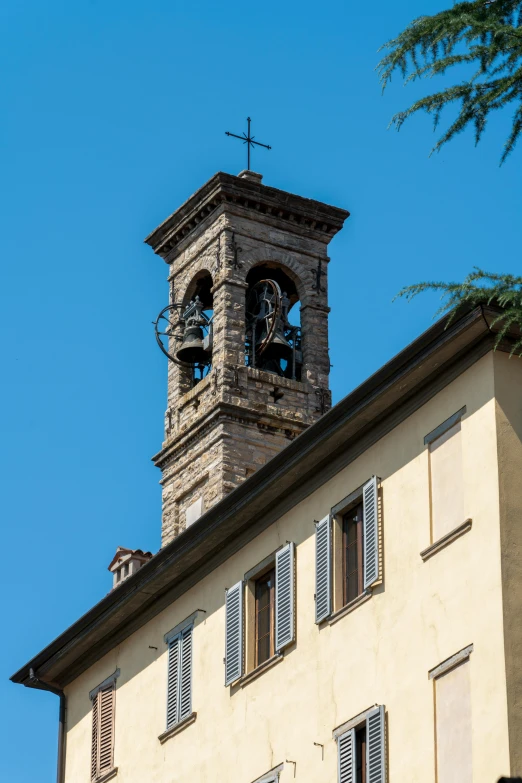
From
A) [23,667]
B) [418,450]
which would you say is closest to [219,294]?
[23,667]

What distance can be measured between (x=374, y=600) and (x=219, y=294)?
30.1m

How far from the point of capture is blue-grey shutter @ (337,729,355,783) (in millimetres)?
25031

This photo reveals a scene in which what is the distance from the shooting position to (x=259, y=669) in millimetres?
27750

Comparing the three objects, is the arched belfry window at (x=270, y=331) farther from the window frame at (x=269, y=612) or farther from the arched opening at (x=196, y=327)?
the window frame at (x=269, y=612)

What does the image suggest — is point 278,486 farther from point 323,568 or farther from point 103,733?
point 103,733

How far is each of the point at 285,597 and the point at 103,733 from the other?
585cm

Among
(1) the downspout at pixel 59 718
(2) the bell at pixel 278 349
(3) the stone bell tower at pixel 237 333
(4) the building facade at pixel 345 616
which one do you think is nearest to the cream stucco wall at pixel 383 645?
(4) the building facade at pixel 345 616

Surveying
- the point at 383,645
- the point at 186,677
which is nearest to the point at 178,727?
the point at 186,677

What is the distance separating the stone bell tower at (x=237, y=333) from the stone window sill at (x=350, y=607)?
25648mm

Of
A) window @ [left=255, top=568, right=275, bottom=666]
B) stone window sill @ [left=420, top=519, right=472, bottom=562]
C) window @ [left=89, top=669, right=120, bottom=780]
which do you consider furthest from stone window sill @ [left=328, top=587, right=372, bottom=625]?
window @ [left=89, top=669, right=120, bottom=780]

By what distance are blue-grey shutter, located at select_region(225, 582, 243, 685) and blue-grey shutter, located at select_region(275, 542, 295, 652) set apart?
906mm

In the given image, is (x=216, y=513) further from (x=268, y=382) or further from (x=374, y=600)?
(x=268, y=382)

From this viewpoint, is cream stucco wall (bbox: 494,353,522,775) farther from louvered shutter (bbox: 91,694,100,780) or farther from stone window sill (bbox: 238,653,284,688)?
louvered shutter (bbox: 91,694,100,780)

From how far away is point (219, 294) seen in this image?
181ft
